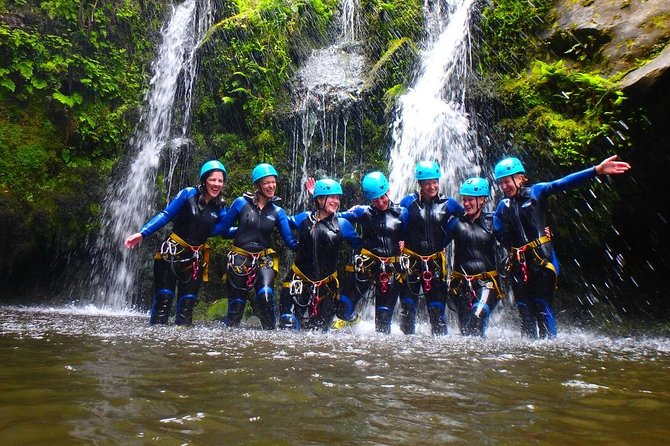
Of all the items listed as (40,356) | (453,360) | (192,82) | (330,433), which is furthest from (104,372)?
(192,82)

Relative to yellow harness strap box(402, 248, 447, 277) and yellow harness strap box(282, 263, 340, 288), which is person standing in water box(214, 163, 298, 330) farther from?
yellow harness strap box(402, 248, 447, 277)

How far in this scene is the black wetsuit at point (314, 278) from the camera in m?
6.75

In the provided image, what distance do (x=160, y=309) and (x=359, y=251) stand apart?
276 centimetres

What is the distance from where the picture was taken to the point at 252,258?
22.2 feet

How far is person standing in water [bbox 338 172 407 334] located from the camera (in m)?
6.73

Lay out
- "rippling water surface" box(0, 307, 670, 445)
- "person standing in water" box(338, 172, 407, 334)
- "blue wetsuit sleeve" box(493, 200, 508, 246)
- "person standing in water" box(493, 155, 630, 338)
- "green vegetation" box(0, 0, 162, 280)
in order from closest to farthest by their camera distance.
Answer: "rippling water surface" box(0, 307, 670, 445) < "person standing in water" box(493, 155, 630, 338) < "blue wetsuit sleeve" box(493, 200, 508, 246) < "person standing in water" box(338, 172, 407, 334) < "green vegetation" box(0, 0, 162, 280)

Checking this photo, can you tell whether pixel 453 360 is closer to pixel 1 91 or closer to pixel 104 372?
pixel 104 372

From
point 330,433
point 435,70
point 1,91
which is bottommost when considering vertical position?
point 330,433

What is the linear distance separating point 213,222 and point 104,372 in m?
4.02

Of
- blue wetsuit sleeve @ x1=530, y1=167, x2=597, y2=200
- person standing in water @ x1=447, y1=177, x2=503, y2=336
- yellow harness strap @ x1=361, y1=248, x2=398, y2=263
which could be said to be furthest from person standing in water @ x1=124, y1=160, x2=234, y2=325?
blue wetsuit sleeve @ x1=530, y1=167, x2=597, y2=200

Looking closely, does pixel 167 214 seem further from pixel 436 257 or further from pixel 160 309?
pixel 436 257

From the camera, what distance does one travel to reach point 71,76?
11.0 m

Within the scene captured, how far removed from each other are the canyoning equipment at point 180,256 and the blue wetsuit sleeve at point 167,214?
9.0 inches

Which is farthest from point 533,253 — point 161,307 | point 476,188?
point 161,307
